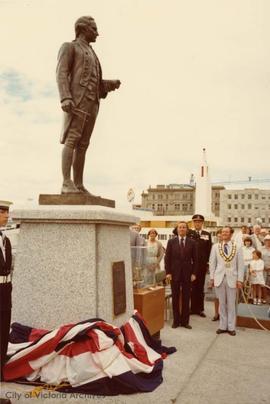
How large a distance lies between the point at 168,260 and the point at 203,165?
52743 mm

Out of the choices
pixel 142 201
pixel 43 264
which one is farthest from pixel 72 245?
pixel 142 201

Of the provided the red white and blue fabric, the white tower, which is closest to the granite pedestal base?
the red white and blue fabric

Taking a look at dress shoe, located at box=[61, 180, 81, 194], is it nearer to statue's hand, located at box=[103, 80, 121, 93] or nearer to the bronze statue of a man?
the bronze statue of a man

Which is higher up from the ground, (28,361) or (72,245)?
(72,245)

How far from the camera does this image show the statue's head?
5.43 meters

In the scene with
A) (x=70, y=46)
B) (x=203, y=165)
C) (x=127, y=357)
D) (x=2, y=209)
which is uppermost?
(x=203, y=165)

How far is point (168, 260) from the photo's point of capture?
295 inches

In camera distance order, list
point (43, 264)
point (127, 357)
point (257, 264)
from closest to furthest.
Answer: point (127, 357) < point (43, 264) < point (257, 264)

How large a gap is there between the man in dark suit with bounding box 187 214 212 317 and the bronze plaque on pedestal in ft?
11.5

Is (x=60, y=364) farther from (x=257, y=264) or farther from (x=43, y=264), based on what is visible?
(x=257, y=264)

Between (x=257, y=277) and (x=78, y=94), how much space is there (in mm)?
5977

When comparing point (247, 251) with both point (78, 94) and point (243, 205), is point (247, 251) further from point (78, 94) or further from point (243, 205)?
point (243, 205)

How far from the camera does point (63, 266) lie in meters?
4.74

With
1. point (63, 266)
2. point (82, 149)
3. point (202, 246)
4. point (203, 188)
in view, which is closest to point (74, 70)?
point (82, 149)
